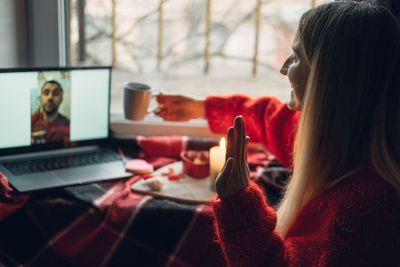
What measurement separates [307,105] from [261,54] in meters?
1.51

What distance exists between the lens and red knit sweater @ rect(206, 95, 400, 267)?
0.67 metres

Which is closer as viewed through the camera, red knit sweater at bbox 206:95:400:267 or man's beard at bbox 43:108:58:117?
red knit sweater at bbox 206:95:400:267

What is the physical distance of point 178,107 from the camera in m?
1.40

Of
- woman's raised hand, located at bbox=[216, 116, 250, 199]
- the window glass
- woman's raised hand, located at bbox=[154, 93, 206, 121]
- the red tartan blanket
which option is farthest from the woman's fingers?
the window glass

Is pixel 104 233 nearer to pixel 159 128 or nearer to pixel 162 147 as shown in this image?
pixel 162 147

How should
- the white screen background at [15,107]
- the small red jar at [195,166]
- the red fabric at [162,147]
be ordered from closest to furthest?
1. the white screen background at [15,107]
2. the small red jar at [195,166]
3. the red fabric at [162,147]

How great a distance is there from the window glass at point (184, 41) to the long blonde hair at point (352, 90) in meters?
1.00

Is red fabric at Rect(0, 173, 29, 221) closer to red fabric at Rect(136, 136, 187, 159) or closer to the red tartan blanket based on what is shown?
the red tartan blanket

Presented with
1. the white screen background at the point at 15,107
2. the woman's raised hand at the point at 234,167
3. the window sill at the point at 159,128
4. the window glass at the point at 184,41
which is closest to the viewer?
the woman's raised hand at the point at 234,167

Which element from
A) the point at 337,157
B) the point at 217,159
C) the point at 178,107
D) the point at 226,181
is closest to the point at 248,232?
the point at 226,181

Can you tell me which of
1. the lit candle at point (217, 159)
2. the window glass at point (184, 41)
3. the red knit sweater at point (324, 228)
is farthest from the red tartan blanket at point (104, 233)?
the window glass at point (184, 41)

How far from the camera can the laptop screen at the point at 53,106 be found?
4.01 ft

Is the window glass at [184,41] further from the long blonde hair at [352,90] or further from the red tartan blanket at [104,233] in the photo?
the long blonde hair at [352,90]

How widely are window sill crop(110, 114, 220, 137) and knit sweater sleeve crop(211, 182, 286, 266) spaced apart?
34.2 inches
